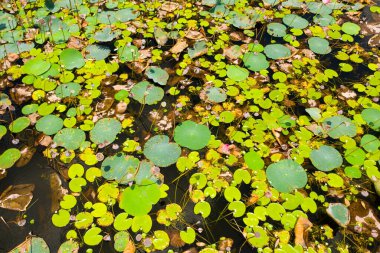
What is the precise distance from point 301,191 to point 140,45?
2323mm

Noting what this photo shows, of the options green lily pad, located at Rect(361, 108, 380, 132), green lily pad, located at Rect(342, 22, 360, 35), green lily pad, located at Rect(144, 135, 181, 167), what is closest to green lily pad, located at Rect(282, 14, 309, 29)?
green lily pad, located at Rect(342, 22, 360, 35)

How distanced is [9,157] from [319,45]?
11.0 ft

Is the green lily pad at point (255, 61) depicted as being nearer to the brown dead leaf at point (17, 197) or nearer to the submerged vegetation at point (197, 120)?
the submerged vegetation at point (197, 120)

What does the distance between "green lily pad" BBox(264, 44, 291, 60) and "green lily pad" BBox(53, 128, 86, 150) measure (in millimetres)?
2155

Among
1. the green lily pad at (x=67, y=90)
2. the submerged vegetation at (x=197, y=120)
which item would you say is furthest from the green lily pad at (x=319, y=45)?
the green lily pad at (x=67, y=90)

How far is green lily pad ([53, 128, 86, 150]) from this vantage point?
2.66m

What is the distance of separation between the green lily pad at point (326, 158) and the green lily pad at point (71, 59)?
96.8 inches

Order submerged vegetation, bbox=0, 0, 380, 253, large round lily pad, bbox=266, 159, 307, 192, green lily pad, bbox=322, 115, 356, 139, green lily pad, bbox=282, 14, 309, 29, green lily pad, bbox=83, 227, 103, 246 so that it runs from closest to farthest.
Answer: green lily pad, bbox=83, 227, 103, 246, submerged vegetation, bbox=0, 0, 380, 253, large round lily pad, bbox=266, 159, 307, 192, green lily pad, bbox=322, 115, 356, 139, green lily pad, bbox=282, 14, 309, 29

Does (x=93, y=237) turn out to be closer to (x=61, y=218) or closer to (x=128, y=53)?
(x=61, y=218)

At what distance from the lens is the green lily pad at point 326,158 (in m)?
2.58

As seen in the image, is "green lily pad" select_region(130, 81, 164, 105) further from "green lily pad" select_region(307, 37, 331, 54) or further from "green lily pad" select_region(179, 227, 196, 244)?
"green lily pad" select_region(307, 37, 331, 54)

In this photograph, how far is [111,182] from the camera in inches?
96.7

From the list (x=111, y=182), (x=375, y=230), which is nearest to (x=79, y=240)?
(x=111, y=182)

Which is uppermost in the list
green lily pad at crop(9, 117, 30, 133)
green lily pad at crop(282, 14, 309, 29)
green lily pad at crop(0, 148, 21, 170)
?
green lily pad at crop(282, 14, 309, 29)
